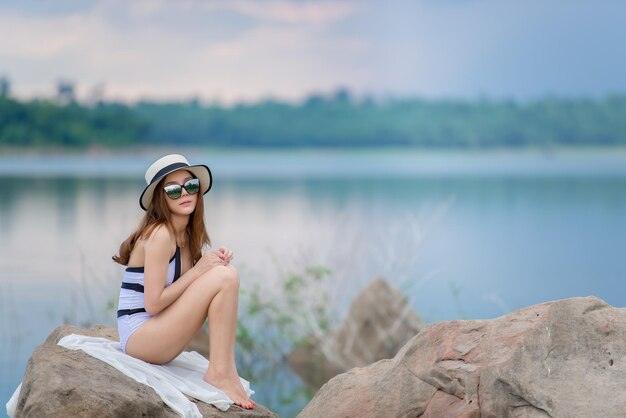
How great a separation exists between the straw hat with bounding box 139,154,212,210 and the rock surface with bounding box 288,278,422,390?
425 centimetres

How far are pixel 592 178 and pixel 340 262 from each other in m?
47.5

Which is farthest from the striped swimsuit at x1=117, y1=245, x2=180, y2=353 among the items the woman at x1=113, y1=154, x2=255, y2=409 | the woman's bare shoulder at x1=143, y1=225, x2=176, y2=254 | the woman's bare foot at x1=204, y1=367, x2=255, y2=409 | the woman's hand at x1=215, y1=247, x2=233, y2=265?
the woman's bare foot at x1=204, y1=367, x2=255, y2=409

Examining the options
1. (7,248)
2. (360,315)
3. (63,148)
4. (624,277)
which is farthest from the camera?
(63,148)

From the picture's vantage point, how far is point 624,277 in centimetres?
1750

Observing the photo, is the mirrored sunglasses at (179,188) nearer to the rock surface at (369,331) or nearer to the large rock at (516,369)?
the large rock at (516,369)

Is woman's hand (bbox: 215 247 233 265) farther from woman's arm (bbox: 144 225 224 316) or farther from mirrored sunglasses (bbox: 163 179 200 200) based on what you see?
mirrored sunglasses (bbox: 163 179 200 200)

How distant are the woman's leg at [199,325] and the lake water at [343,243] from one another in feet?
3.20

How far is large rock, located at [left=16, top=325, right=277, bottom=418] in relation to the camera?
16.1 ft

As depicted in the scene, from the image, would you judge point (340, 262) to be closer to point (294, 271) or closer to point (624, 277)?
point (294, 271)

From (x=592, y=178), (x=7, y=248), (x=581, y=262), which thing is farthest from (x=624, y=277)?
(x=592, y=178)

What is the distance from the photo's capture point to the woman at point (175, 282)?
17.8ft

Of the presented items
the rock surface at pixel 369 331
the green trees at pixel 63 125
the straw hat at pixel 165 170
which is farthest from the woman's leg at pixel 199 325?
the green trees at pixel 63 125

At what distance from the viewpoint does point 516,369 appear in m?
4.87

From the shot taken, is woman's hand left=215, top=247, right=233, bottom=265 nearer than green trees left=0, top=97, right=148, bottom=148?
Yes
